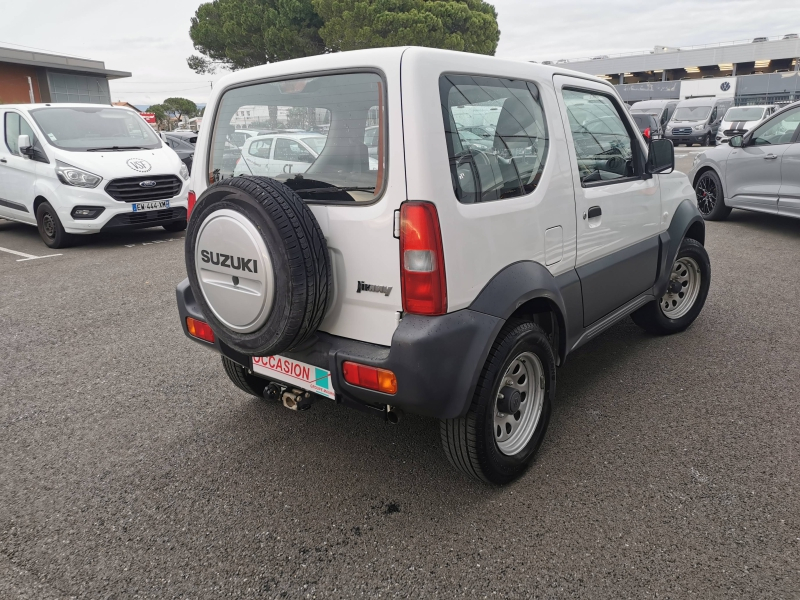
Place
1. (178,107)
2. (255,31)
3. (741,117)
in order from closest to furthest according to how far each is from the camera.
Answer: (741,117) < (255,31) < (178,107)

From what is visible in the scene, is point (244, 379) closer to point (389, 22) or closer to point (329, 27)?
point (389, 22)

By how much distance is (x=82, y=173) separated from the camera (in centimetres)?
757

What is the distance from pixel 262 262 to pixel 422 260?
0.58 metres

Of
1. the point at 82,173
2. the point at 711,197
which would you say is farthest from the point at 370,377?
the point at 711,197

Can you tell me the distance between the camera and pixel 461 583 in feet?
6.86

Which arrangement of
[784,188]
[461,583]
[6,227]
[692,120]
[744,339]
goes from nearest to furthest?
Result: [461,583], [744,339], [784,188], [6,227], [692,120]

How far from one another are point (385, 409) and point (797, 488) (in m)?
1.77

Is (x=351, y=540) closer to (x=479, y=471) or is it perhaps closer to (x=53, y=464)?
(x=479, y=471)

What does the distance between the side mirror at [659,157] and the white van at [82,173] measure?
590 centimetres

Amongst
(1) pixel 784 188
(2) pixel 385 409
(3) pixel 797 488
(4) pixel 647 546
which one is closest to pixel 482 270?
(2) pixel 385 409

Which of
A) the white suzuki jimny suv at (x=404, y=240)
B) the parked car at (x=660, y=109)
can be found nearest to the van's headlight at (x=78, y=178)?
the white suzuki jimny suv at (x=404, y=240)

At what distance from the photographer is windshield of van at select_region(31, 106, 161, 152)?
26.2 feet

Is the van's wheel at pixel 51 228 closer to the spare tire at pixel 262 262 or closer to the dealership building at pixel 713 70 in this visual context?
the spare tire at pixel 262 262

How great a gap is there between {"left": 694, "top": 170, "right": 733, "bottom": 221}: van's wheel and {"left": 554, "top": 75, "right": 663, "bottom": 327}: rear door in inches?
216
